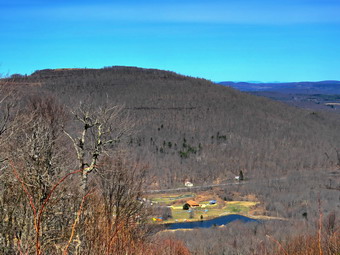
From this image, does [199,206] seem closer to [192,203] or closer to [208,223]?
[192,203]

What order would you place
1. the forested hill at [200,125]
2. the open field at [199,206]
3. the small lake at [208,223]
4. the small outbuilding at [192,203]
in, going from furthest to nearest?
the forested hill at [200,125] → the small outbuilding at [192,203] → the open field at [199,206] → the small lake at [208,223]

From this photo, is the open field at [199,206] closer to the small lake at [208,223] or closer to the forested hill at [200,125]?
the small lake at [208,223]

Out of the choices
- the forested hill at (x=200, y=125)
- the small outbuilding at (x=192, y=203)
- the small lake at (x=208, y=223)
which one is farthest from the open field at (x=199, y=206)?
the forested hill at (x=200, y=125)

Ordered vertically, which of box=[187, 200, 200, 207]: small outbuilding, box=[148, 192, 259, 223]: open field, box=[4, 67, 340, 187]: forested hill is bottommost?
box=[148, 192, 259, 223]: open field

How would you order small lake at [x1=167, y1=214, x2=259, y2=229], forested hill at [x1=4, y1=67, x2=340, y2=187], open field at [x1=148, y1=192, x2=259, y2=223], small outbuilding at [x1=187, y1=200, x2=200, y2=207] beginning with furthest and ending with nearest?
forested hill at [x1=4, y1=67, x2=340, y2=187] → small outbuilding at [x1=187, y1=200, x2=200, y2=207] → open field at [x1=148, y1=192, x2=259, y2=223] → small lake at [x1=167, y1=214, x2=259, y2=229]

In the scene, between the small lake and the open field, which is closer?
the small lake

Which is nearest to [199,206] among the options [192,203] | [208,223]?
[192,203]

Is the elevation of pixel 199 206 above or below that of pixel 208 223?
below

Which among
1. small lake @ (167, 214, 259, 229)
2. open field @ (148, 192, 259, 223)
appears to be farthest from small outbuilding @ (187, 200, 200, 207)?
small lake @ (167, 214, 259, 229)

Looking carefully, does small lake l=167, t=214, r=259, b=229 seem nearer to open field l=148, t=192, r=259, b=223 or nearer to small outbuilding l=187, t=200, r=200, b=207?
open field l=148, t=192, r=259, b=223
